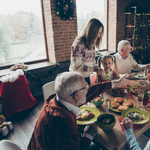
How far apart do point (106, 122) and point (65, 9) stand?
9.38 feet

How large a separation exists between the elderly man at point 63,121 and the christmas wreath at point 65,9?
2.67 meters

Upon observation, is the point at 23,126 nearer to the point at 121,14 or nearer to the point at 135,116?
the point at 135,116

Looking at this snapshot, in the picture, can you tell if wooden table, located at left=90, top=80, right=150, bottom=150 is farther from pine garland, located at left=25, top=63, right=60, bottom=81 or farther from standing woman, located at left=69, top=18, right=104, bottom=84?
pine garland, located at left=25, top=63, right=60, bottom=81

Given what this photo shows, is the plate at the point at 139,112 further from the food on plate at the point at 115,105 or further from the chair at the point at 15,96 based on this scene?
the chair at the point at 15,96

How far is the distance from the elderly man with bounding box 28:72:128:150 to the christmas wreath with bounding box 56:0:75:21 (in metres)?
2.67

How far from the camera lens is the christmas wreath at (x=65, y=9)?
320 cm

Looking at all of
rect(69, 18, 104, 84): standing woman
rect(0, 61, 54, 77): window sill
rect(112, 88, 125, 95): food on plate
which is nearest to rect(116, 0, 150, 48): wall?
rect(0, 61, 54, 77): window sill

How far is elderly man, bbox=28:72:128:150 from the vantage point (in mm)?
872

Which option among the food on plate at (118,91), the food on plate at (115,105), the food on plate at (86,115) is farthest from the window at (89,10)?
the food on plate at (86,115)

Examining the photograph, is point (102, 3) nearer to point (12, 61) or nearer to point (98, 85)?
point (12, 61)

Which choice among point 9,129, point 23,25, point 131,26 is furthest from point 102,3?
point 9,129

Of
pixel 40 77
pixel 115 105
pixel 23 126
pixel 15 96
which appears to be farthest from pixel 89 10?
pixel 115 105

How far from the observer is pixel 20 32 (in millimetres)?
3273

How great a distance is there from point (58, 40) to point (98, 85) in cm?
214
